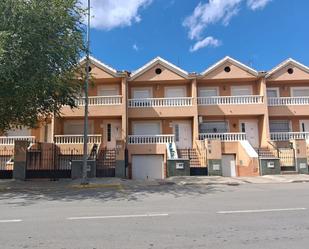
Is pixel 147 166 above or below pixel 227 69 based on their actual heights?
below

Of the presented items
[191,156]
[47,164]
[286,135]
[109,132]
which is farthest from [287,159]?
[47,164]

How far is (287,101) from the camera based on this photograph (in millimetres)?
27406

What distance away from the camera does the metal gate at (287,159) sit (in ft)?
72.9

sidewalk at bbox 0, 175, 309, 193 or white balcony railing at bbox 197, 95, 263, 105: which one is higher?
white balcony railing at bbox 197, 95, 263, 105

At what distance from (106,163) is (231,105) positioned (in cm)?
1114

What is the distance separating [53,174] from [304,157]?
15.9 metres

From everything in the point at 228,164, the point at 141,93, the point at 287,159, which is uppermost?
the point at 141,93

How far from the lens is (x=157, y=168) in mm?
25125

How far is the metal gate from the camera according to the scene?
22.2m

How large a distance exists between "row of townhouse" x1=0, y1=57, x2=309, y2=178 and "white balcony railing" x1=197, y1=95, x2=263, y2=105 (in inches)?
2.4

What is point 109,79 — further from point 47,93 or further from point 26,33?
point 26,33

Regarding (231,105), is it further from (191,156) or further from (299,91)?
(299,91)

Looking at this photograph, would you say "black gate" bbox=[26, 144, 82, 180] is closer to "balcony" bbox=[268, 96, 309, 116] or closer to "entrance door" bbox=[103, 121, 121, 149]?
"entrance door" bbox=[103, 121, 121, 149]

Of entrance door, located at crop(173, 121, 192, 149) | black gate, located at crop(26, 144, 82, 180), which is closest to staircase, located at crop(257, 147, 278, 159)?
entrance door, located at crop(173, 121, 192, 149)
